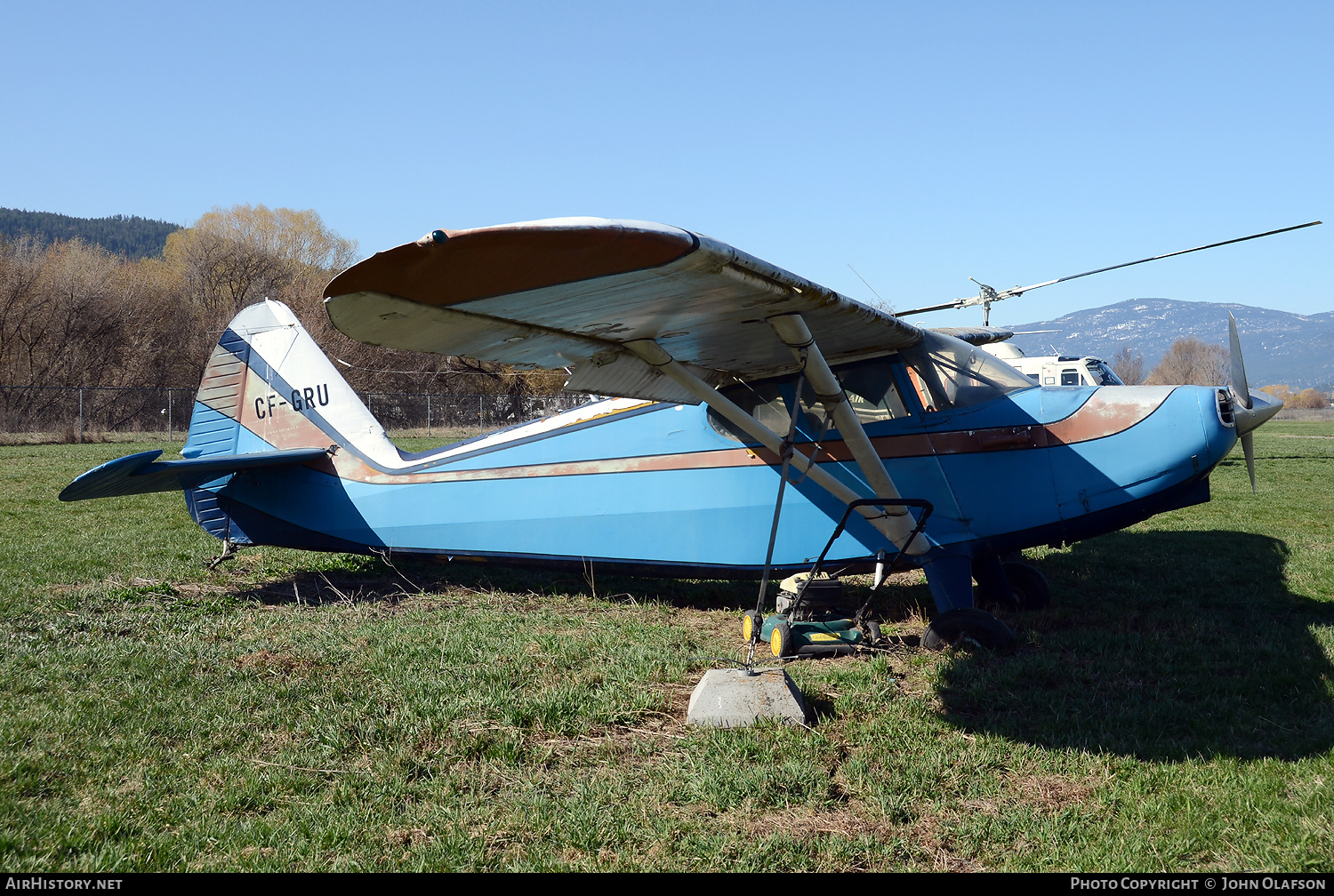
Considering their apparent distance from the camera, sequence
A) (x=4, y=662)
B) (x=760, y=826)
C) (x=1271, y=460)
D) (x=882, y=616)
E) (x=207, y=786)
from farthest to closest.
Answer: (x=1271, y=460) → (x=882, y=616) → (x=4, y=662) → (x=207, y=786) → (x=760, y=826)

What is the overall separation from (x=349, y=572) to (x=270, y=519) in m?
0.97

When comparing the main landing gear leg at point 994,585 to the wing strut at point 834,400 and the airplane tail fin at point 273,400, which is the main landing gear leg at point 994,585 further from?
the airplane tail fin at point 273,400

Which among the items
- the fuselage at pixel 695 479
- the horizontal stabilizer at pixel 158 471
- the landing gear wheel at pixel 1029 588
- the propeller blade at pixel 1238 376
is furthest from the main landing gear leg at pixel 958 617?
the horizontal stabilizer at pixel 158 471

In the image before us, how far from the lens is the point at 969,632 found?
5.42 meters

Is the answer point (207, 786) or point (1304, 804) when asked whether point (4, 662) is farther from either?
point (1304, 804)

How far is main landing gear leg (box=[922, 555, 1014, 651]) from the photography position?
538 centimetres

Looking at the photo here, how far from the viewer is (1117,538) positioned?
10242mm

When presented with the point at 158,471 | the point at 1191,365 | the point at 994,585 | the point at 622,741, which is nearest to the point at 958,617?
the point at 994,585

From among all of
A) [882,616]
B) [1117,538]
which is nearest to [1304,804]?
[882,616]

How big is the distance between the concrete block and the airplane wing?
6.40 ft

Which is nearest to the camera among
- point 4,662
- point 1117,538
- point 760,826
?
point 760,826

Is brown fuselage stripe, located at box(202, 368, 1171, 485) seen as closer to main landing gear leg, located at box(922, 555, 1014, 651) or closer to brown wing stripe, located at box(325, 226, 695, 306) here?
main landing gear leg, located at box(922, 555, 1014, 651)

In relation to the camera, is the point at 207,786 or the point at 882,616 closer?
the point at 207,786

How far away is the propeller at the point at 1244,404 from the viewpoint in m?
5.85
